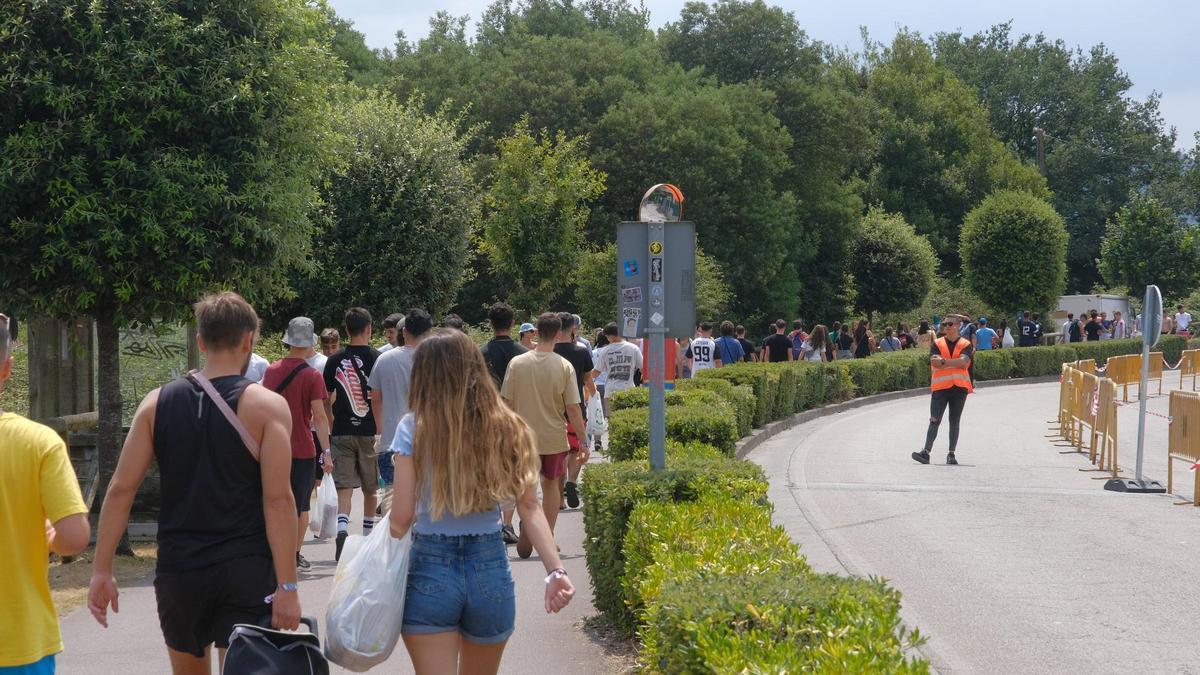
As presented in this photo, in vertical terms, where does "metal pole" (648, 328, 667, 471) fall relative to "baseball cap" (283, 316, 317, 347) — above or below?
below

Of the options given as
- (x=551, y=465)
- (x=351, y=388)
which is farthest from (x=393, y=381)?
(x=551, y=465)

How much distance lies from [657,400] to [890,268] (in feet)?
157

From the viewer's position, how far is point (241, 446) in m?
4.41

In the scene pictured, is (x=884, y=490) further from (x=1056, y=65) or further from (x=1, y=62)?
(x=1056, y=65)

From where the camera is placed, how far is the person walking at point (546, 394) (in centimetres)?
917

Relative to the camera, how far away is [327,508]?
33.2 feet

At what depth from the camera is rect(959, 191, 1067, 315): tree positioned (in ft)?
161

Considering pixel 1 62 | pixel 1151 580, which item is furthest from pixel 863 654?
pixel 1 62

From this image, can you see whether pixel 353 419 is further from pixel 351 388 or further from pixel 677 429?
pixel 677 429

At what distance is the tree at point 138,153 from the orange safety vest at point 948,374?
9174 millimetres

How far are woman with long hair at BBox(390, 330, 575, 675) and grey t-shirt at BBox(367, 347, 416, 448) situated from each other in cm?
445

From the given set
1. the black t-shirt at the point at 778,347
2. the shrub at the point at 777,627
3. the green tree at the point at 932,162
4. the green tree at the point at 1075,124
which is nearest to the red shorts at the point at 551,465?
the shrub at the point at 777,627

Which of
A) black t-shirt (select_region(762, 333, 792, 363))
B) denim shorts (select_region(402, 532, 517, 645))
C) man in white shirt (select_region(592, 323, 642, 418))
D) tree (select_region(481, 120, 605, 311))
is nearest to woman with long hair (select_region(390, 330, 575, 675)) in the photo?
denim shorts (select_region(402, 532, 517, 645))

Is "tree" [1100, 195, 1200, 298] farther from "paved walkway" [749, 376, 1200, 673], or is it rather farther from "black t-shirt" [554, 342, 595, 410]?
"black t-shirt" [554, 342, 595, 410]
